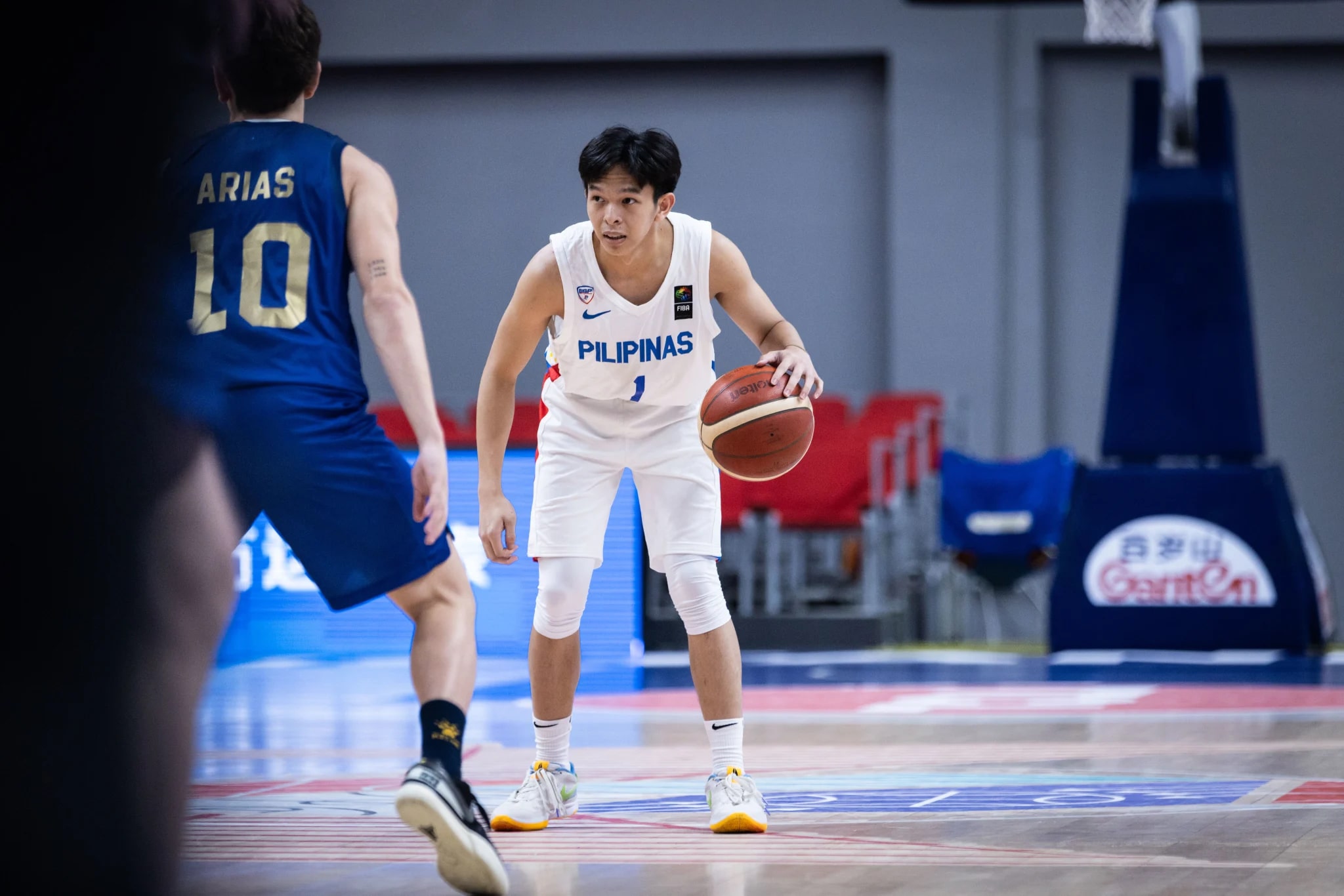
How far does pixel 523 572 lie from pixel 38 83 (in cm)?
684

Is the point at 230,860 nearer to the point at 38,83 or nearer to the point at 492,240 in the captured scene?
the point at 38,83

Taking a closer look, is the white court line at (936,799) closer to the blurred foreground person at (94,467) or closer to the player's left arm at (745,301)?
the player's left arm at (745,301)

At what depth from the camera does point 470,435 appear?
1026 cm

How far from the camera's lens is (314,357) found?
8.78ft

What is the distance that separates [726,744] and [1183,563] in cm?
617

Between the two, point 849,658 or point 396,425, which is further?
point 396,425

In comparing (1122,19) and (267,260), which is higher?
(1122,19)

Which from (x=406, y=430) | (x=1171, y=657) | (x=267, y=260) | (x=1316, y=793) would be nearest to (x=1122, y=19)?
(x=1171, y=657)

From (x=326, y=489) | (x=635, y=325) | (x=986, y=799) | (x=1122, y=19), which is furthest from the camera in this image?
(x=1122, y=19)

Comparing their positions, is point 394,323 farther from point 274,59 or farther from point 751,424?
point 751,424

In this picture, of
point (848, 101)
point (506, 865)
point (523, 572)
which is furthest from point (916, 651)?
point (506, 865)

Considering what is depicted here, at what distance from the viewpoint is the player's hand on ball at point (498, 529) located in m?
3.45

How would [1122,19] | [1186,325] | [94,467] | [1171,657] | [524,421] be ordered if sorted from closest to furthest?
1. [94,467]
2. [1171,657]
3. [1186,325]
4. [1122,19]
5. [524,421]

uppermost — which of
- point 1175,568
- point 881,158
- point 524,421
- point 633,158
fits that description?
point 881,158
